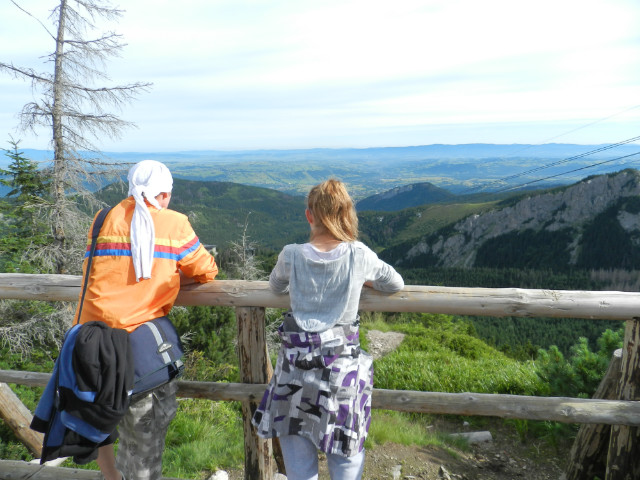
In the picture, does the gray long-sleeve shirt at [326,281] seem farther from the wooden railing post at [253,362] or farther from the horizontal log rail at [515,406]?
the horizontal log rail at [515,406]

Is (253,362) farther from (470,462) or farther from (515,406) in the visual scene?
(470,462)

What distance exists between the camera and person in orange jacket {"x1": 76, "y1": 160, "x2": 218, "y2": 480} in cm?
224

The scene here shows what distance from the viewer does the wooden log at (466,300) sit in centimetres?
250

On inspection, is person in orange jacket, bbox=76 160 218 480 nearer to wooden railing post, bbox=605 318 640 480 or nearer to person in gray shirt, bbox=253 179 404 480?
person in gray shirt, bbox=253 179 404 480

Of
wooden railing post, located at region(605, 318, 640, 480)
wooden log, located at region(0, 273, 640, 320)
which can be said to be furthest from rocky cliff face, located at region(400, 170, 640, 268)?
wooden log, located at region(0, 273, 640, 320)

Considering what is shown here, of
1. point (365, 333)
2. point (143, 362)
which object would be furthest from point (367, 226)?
point (143, 362)

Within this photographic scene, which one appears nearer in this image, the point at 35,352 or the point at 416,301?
the point at 416,301

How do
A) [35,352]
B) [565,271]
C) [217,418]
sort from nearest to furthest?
[217,418] < [35,352] < [565,271]

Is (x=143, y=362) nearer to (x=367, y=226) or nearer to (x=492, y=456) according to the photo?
(x=492, y=456)

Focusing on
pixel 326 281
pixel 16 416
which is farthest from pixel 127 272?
pixel 16 416

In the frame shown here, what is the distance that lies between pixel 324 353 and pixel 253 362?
2.87 ft

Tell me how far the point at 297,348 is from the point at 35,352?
11806 millimetres

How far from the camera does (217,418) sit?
5441mm

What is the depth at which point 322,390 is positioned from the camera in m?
2.12
